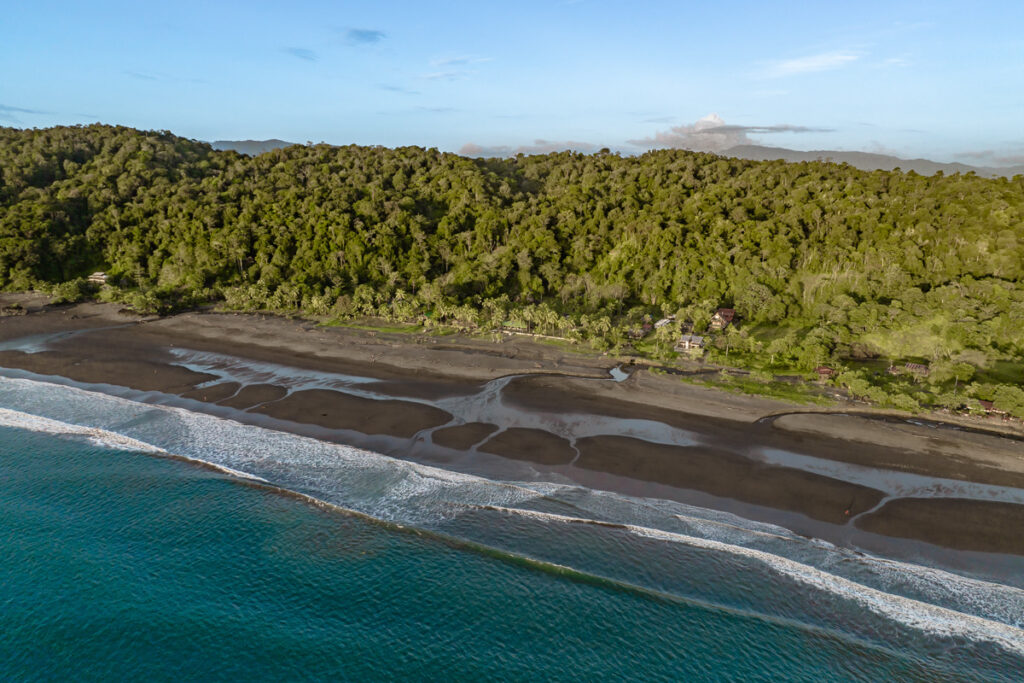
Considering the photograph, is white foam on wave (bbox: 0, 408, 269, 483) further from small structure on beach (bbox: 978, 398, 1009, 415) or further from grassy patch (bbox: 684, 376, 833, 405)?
small structure on beach (bbox: 978, 398, 1009, 415)

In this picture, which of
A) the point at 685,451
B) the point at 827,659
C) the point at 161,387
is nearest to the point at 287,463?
the point at 161,387

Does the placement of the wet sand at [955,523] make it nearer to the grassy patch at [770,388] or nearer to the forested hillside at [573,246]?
the forested hillside at [573,246]

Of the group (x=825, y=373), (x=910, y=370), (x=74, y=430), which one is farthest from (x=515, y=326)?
(x=74, y=430)

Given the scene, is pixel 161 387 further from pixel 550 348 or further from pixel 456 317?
pixel 550 348

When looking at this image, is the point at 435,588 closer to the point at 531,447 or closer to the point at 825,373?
the point at 531,447

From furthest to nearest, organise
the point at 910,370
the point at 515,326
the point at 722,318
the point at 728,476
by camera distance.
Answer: the point at 515,326
the point at 722,318
the point at 910,370
the point at 728,476

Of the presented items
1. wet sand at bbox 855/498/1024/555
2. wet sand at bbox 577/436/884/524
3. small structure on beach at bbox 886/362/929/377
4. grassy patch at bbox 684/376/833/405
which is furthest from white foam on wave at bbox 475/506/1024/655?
small structure on beach at bbox 886/362/929/377
